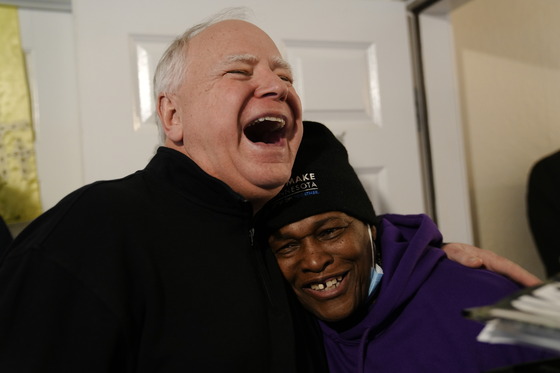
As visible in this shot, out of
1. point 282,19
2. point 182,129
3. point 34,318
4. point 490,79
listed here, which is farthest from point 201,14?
point 490,79

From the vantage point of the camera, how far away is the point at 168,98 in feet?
3.60

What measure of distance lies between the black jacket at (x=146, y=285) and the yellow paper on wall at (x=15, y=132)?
789 millimetres

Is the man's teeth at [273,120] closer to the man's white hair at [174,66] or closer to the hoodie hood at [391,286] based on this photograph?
the man's white hair at [174,66]

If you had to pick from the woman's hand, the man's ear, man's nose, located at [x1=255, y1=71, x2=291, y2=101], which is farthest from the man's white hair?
the woman's hand

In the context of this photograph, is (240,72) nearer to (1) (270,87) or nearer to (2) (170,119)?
(1) (270,87)

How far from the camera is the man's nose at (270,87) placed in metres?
1.04

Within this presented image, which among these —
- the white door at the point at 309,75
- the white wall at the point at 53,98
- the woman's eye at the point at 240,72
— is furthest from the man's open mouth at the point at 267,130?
the white wall at the point at 53,98

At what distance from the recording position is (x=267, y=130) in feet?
3.81

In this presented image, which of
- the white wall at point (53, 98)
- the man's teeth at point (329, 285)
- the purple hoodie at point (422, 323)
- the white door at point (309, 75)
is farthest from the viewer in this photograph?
the white wall at point (53, 98)

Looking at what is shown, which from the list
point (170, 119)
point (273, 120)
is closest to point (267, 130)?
point (273, 120)

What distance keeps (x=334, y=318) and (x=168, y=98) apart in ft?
2.00

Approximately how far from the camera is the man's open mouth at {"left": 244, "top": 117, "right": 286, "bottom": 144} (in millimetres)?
1114

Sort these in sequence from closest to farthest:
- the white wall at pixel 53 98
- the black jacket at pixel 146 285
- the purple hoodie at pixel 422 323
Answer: the black jacket at pixel 146 285 → the purple hoodie at pixel 422 323 → the white wall at pixel 53 98

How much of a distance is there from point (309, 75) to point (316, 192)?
683 mm
